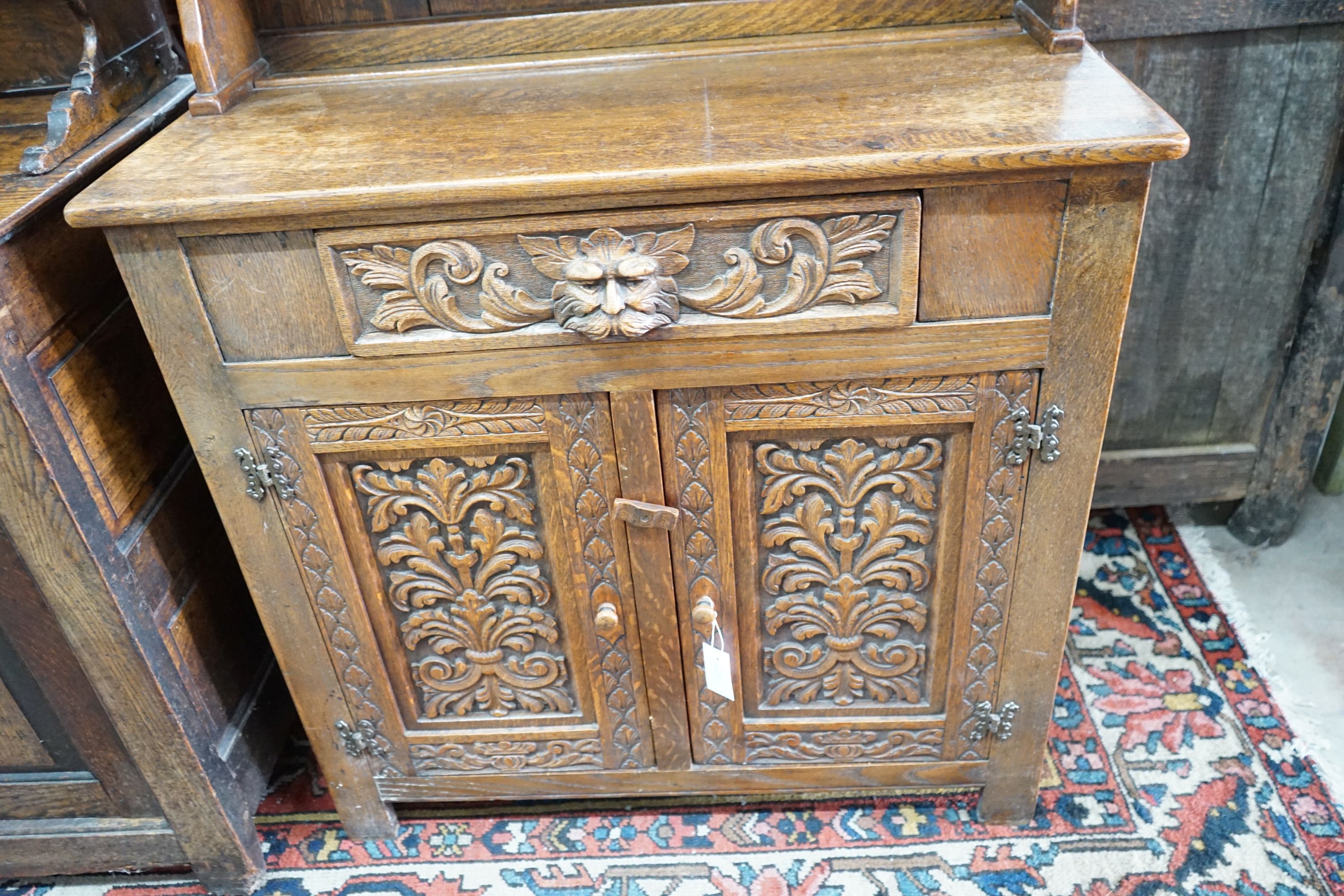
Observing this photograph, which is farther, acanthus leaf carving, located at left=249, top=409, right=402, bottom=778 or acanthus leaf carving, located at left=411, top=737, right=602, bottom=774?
acanthus leaf carving, located at left=411, top=737, right=602, bottom=774

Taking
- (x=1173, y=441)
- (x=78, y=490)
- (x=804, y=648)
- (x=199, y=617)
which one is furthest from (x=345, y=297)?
(x=1173, y=441)

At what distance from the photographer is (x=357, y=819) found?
4.82 feet

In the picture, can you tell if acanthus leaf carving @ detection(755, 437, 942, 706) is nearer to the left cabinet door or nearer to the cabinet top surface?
the left cabinet door

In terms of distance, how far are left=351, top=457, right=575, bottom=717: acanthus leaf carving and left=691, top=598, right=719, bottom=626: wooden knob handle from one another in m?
0.18

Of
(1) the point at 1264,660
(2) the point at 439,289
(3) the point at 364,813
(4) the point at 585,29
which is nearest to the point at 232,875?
(3) the point at 364,813

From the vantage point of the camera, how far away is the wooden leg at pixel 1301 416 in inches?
63.9

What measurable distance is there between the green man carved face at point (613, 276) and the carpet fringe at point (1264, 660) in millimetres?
1208

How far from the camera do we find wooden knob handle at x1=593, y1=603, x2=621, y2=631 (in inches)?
49.3

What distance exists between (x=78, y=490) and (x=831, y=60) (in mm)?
988

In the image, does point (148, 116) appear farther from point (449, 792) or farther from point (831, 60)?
point (449, 792)

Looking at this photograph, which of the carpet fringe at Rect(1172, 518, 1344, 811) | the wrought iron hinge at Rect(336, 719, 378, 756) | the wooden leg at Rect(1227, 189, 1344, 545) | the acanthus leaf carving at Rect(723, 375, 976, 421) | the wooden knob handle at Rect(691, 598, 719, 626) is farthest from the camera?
the wooden leg at Rect(1227, 189, 1344, 545)

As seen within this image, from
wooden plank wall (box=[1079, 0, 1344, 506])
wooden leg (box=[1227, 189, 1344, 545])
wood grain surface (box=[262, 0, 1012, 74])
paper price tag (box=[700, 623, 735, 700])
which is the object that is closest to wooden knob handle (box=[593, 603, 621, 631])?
paper price tag (box=[700, 623, 735, 700])

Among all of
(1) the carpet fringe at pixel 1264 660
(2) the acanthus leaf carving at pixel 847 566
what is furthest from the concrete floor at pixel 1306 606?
(2) the acanthus leaf carving at pixel 847 566

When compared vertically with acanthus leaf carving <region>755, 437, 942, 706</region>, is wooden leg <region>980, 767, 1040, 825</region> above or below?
below
